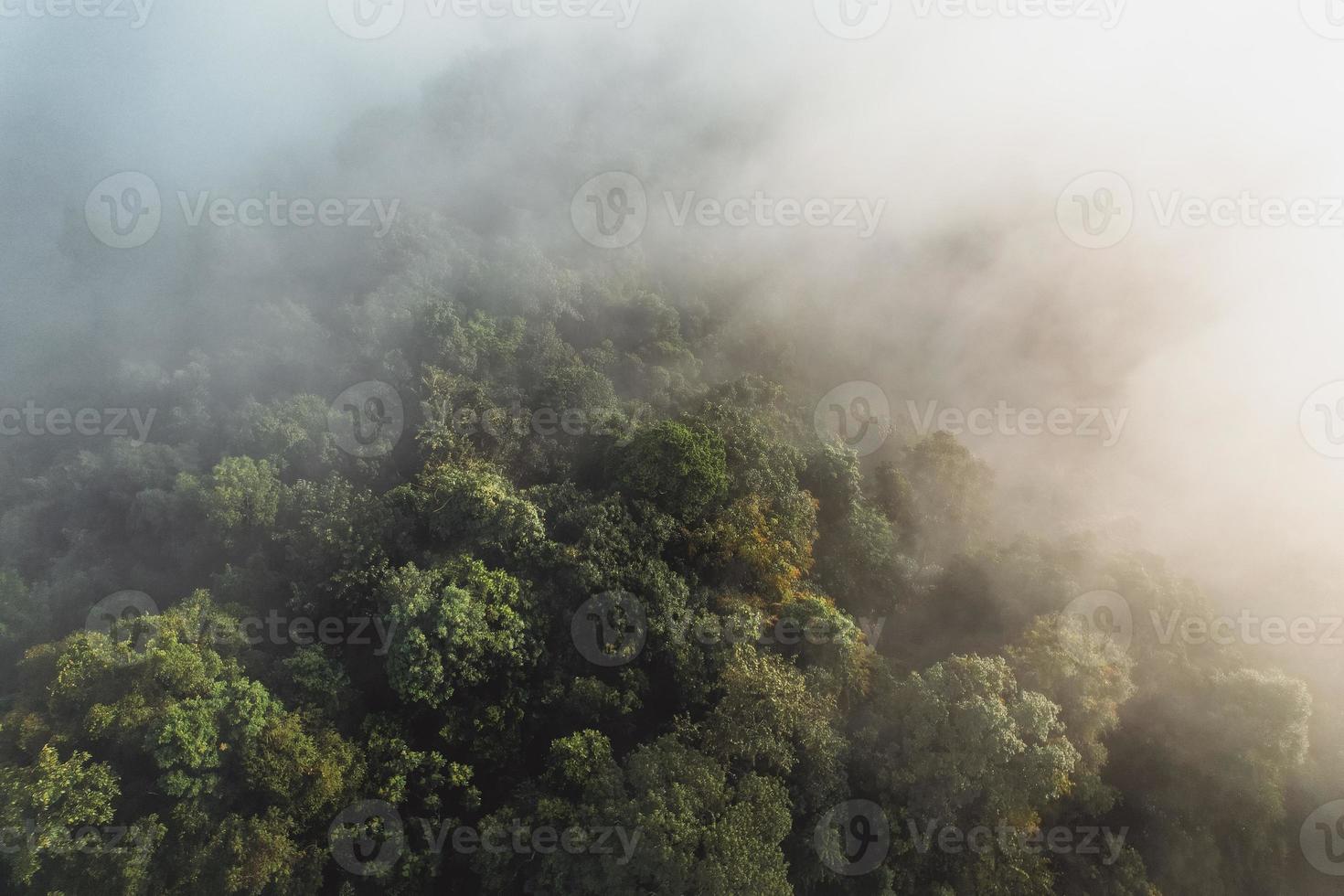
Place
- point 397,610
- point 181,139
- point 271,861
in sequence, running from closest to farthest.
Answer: point 271,861, point 397,610, point 181,139

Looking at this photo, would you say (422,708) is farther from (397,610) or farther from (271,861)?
(271,861)

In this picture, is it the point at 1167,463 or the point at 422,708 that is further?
the point at 1167,463

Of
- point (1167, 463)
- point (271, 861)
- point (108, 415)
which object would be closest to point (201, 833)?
point (271, 861)

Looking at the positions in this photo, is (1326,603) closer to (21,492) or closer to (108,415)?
(108,415)

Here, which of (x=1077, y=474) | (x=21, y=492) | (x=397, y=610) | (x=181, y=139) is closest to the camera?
(x=397, y=610)

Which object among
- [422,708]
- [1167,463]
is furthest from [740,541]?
[1167,463]

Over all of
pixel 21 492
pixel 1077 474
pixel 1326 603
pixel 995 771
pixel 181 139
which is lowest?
pixel 995 771

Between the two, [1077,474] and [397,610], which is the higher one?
[1077,474]

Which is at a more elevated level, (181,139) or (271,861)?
(181,139)

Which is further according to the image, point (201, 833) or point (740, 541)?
point (740, 541)
